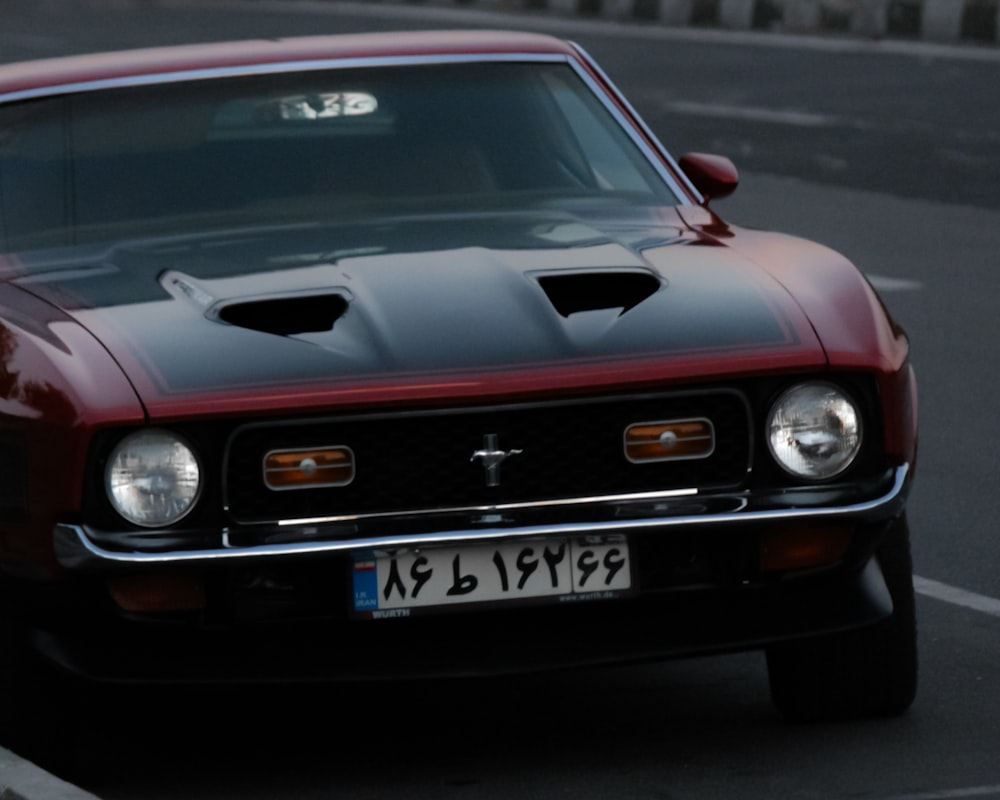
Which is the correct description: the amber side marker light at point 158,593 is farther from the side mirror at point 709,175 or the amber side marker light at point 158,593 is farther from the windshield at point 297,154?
the side mirror at point 709,175

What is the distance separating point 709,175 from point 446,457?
6.36 ft

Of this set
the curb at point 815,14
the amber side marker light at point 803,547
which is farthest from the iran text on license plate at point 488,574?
the curb at point 815,14

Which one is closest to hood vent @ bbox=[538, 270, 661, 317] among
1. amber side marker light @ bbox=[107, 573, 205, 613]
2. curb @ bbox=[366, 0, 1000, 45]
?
amber side marker light @ bbox=[107, 573, 205, 613]

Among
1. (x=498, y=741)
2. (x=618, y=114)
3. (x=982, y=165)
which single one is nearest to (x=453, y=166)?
(x=618, y=114)

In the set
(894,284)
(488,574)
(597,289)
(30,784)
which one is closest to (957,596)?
(597,289)

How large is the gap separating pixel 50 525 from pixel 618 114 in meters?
2.25

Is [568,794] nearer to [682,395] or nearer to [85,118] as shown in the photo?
[682,395]

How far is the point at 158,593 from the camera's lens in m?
4.74

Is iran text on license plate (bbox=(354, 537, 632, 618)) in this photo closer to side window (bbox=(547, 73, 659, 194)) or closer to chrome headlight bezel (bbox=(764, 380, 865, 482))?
chrome headlight bezel (bbox=(764, 380, 865, 482))

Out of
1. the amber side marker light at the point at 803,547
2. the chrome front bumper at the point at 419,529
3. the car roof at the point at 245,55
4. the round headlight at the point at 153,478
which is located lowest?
the amber side marker light at the point at 803,547

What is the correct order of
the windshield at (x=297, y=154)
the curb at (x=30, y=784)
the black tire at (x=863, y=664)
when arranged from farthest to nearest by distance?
the windshield at (x=297, y=154) → the black tire at (x=863, y=664) → the curb at (x=30, y=784)

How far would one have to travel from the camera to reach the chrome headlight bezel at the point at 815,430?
4895mm

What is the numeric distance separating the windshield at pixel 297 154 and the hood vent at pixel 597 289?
93cm

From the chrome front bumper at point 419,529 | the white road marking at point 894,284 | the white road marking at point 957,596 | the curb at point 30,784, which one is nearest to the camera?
the curb at point 30,784
